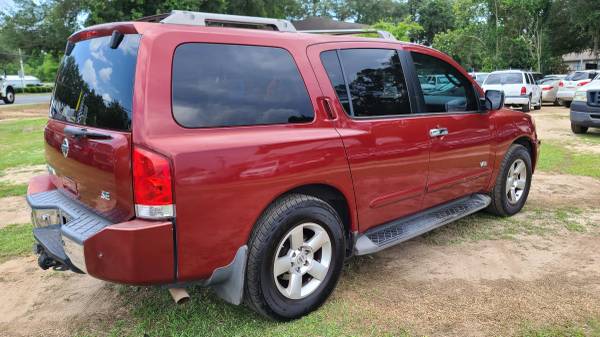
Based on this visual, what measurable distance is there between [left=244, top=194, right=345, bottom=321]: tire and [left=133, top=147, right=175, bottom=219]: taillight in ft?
1.92

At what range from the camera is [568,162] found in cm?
796

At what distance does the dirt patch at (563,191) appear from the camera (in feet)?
18.1

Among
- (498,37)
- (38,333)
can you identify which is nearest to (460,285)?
(38,333)

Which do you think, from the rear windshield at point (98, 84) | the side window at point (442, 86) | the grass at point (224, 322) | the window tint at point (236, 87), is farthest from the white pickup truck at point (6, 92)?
the window tint at point (236, 87)

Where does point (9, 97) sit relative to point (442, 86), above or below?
below

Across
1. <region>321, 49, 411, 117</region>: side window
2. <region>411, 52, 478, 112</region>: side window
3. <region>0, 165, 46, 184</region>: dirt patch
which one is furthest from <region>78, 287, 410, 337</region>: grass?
<region>0, 165, 46, 184</region>: dirt patch

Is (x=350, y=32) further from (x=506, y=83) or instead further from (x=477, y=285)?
(x=506, y=83)

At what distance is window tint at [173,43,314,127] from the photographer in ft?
8.27

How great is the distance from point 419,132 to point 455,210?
0.98 metres

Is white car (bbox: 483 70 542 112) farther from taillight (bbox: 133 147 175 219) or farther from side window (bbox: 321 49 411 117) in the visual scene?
taillight (bbox: 133 147 175 219)

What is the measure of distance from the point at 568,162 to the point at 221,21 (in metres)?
7.22

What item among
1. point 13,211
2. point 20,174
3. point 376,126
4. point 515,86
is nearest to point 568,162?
point 376,126

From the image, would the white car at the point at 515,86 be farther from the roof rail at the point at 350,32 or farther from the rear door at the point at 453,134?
the roof rail at the point at 350,32

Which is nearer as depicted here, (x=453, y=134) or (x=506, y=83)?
(x=453, y=134)
